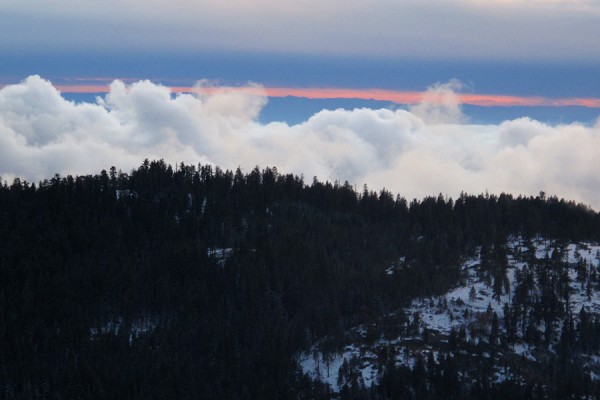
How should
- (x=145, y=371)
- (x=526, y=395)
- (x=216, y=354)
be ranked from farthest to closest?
(x=216, y=354) < (x=145, y=371) < (x=526, y=395)

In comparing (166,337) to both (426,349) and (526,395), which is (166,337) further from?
(526,395)

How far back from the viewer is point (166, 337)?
198625 mm

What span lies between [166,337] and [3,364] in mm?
41437

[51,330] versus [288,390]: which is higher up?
[51,330]

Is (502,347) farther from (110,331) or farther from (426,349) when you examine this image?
(110,331)

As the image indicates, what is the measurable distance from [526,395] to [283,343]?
63.7 m

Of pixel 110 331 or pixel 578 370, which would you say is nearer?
pixel 578 370

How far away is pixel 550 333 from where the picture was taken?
19825 cm

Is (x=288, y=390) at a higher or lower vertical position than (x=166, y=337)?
lower

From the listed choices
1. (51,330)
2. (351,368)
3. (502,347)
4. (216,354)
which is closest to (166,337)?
(216,354)

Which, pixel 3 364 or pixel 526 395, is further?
pixel 3 364

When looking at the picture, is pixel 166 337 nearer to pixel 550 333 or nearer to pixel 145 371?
pixel 145 371

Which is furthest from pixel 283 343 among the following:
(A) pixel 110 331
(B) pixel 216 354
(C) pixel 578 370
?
(C) pixel 578 370

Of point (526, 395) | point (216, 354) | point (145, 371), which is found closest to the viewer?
point (526, 395)
